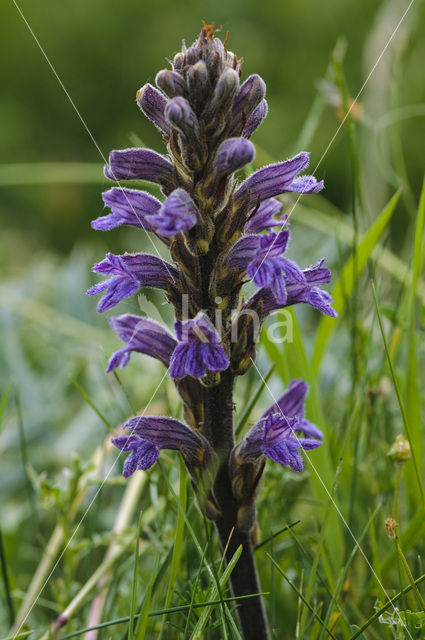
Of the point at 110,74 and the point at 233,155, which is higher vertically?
the point at 110,74

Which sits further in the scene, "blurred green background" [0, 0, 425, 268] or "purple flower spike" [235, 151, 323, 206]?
"blurred green background" [0, 0, 425, 268]

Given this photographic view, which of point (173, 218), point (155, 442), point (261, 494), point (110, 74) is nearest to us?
point (173, 218)

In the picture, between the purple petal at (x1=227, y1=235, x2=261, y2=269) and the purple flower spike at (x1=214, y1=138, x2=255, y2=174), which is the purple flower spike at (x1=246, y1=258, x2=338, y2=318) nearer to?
the purple petal at (x1=227, y1=235, x2=261, y2=269)

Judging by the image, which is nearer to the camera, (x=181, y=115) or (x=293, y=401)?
(x=181, y=115)

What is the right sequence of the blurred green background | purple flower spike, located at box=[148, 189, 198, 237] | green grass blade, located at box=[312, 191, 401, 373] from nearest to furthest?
purple flower spike, located at box=[148, 189, 198, 237], green grass blade, located at box=[312, 191, 401, 373], the blurred green background

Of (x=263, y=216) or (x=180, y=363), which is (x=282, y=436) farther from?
(x=263, y=216)

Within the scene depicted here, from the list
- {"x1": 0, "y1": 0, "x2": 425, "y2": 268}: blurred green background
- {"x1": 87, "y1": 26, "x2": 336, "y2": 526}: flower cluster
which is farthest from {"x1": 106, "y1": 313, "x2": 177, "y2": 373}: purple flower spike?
{"x1": 0, "y1": 0, "x2": 425, "y2": 268}: blurred green background

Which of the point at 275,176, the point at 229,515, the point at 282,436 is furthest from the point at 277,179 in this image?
the point at 229,515
